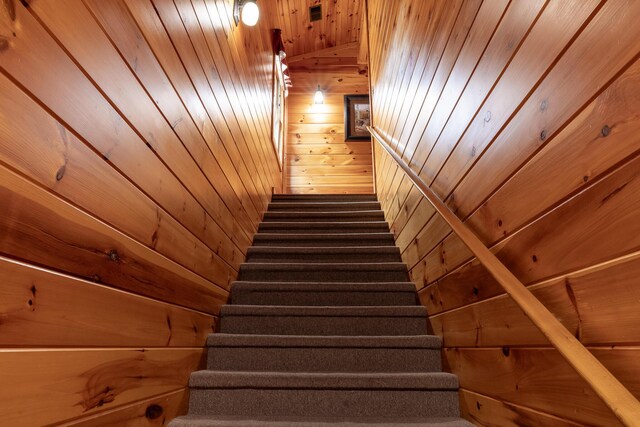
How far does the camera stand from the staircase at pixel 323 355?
1.70 m

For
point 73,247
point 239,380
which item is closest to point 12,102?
point 73,247

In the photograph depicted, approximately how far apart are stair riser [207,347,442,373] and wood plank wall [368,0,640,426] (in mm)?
164

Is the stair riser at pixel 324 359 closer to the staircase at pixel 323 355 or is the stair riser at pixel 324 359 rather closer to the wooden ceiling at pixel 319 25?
the staircase at pixel 323 355

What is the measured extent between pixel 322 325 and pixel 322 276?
0.54 m

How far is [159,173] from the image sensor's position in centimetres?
142

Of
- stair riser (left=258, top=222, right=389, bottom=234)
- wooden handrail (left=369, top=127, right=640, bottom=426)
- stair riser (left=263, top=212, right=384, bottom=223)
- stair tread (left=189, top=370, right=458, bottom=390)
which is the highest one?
stair riser (left=263, top=212, right=384, bottom=223)

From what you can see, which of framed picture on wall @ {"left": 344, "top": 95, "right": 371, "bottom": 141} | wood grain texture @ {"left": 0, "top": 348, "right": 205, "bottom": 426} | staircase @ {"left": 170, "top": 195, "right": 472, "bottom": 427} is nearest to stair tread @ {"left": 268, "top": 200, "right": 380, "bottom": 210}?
staircase @ {"left": 170, "top": 195, "right": 472, "bottom": 427}

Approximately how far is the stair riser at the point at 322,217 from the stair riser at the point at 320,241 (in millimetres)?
597

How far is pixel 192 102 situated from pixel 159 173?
1.78 feet

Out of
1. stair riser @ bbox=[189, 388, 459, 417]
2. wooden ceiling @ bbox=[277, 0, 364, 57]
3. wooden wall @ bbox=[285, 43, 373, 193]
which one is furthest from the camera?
wooden wall @ bbox=[285, 43, 373, 193]

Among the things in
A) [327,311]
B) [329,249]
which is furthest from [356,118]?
[327,311]

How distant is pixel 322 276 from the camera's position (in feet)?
8.96

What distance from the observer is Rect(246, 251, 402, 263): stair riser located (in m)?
2.98

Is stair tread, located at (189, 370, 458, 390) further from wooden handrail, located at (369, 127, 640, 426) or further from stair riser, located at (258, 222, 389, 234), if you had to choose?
stair riser, located at (258, 222, 389, 234)
